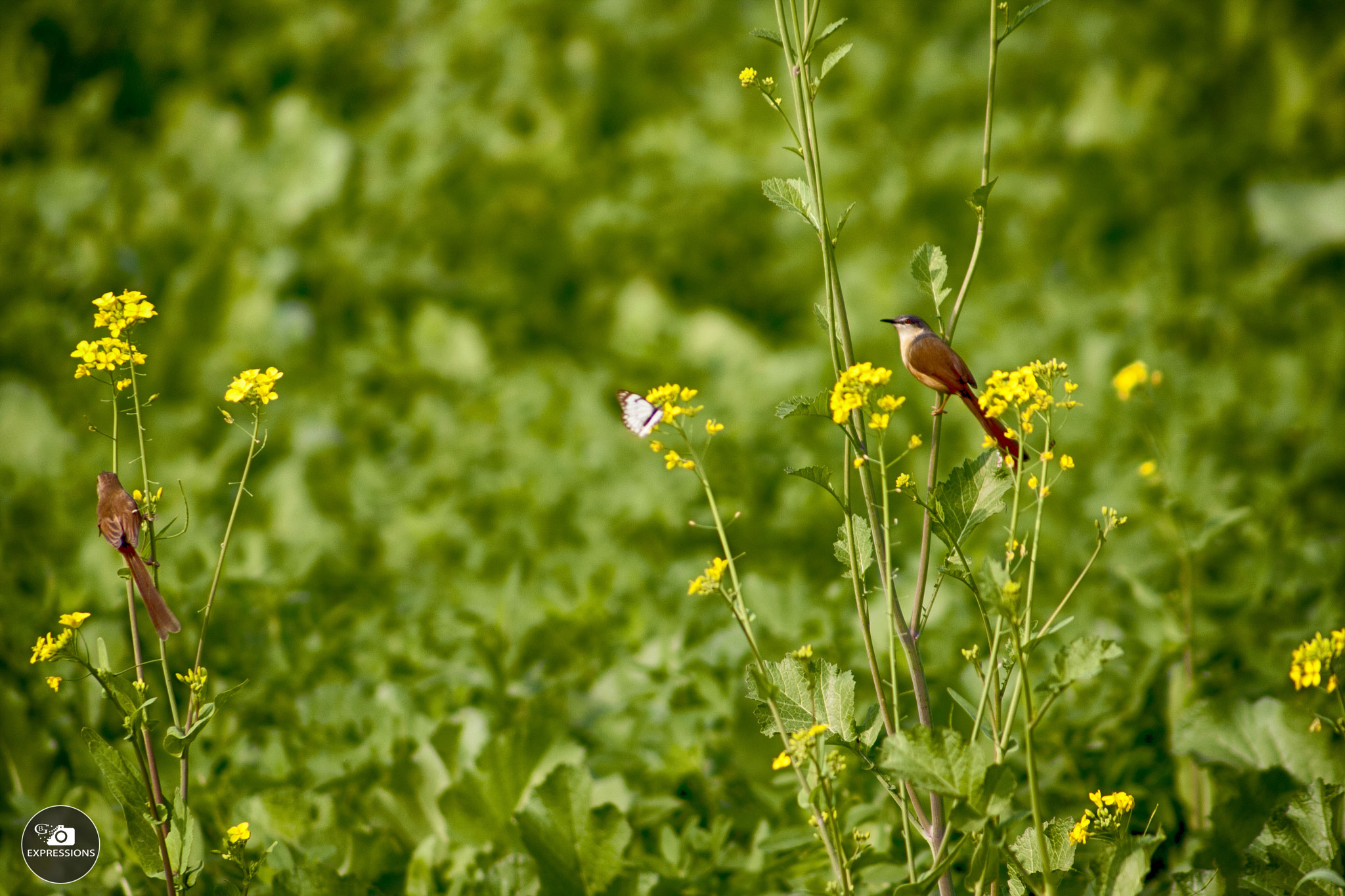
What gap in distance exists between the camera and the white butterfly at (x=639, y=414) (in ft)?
2.54

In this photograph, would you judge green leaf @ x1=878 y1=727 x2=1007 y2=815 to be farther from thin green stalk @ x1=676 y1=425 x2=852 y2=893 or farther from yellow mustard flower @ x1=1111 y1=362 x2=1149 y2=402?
yellow mustard flower @ x1=1111 y1=362 x2=1149 y2=402

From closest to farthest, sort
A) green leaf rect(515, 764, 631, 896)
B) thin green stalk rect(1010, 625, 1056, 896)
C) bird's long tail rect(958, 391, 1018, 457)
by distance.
→ thin green stalk rect(1010, 625, 1056, 896) → bird's long tail rect(958, 391, 1018, 457) → green leaf rect(515, 764, 631, 896)

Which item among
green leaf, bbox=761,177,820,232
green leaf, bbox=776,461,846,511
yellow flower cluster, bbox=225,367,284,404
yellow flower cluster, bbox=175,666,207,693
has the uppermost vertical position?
green leaf, bbox=761,177,820,232

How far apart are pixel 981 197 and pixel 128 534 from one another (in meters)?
0.67

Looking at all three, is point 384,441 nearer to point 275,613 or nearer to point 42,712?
point 275,613

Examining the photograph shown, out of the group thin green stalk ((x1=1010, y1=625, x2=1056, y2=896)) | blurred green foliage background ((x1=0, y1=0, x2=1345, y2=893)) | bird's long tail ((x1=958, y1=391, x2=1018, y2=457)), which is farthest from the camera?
blurred green foliage background ((x1=0, y1=0, x2=1345, y2=893))

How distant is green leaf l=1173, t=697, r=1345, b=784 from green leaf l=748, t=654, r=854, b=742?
0.49 m

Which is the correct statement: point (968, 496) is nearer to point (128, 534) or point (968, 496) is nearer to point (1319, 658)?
point (1319, 658)

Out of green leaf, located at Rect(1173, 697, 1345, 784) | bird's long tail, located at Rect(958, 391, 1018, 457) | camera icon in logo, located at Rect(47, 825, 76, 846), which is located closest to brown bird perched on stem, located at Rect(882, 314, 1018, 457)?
bird's long tail, located at Rect(958, 391, 1018, 457)

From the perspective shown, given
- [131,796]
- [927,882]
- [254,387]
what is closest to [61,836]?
[131,796]

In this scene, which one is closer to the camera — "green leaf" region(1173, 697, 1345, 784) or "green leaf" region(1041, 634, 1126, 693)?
"green leaf" region(1041, 634, 1126, 693)

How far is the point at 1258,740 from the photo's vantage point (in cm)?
104

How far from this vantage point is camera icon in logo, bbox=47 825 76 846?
1009 mm

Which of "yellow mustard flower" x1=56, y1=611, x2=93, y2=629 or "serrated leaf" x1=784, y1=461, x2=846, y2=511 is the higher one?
"serrated leaf" x1=784, y1=461, x2=846, y2=511
